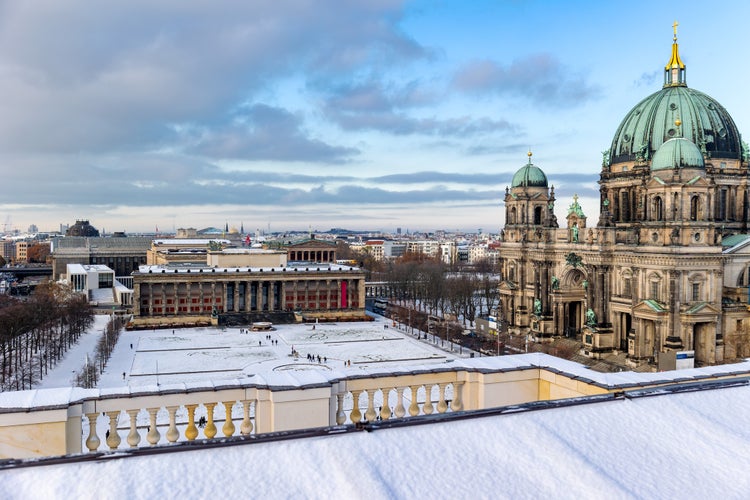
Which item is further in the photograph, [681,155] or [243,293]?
[243,293]

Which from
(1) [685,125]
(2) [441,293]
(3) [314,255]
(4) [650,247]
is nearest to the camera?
(4) [650,247]

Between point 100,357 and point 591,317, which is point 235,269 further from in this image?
point 591,317

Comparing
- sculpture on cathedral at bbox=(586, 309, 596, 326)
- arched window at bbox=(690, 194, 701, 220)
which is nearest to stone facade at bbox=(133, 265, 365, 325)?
sculpture on cathedral at bbox=(586, 309, 596, 326)

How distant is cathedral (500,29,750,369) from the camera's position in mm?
64250

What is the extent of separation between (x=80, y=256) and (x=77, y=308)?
10027cm

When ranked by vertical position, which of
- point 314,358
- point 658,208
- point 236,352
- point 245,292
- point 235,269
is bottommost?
point 236,352

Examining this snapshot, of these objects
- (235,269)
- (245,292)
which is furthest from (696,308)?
(235,269)

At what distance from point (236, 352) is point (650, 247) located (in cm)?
5077

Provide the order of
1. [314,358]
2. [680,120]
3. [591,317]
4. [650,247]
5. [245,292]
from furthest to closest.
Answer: [245,292] < [314,358] < [680,120] < [591,317] < [650,247]

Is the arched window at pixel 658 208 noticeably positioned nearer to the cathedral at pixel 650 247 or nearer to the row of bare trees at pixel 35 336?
the cathedral at pixel 650 247

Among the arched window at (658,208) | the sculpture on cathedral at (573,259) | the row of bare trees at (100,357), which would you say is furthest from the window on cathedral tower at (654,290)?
the row of bare trees at (100,357)

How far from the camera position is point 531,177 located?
88.2 m

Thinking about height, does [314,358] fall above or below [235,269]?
below

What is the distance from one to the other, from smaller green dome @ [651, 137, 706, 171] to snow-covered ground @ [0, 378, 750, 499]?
193 ft
